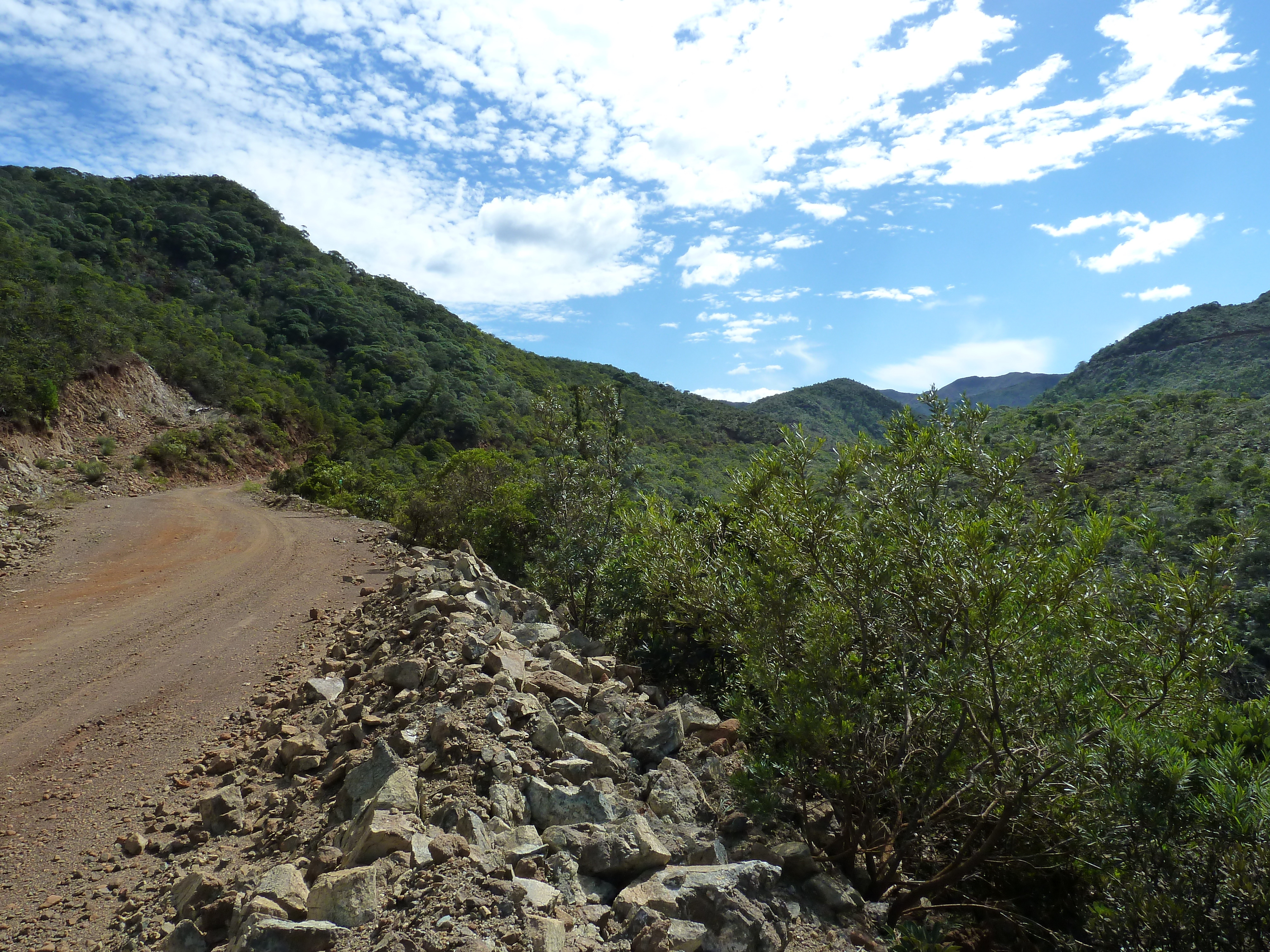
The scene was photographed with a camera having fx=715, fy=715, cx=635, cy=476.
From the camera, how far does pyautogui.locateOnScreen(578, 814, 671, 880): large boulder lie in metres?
3.91

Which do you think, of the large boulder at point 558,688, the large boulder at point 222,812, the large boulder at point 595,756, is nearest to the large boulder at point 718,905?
the large boulder at point 595,756

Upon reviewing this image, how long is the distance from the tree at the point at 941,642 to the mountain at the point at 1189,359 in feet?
187

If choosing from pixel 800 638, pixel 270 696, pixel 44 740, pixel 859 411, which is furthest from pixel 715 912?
pixel 859 411

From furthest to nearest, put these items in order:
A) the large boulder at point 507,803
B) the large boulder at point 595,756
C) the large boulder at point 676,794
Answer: the large boulder at point 595,756 → the large boulder at point 676,794 → the large boulder at point 507,803

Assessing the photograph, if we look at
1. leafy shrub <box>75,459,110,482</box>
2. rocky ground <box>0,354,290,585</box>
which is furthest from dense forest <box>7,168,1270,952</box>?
leafy shrub <box>75,459,110,482</box>

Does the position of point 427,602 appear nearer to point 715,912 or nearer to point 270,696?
point 270,696

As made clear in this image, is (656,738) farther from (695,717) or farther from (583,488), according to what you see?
(583,488)

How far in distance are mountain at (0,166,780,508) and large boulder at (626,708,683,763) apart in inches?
647

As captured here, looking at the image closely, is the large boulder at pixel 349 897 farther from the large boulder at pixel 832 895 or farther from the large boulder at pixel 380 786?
the large boulder at pixel 832 895

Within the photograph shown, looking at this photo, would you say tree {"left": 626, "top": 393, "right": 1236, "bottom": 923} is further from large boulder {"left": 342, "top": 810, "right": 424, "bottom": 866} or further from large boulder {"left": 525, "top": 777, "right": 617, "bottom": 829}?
large boulder {"left": 342, "top": 810, "right": 424, "bottom": 866}

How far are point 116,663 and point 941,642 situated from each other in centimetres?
843

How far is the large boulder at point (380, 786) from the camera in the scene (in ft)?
13.5

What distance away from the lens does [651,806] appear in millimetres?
5004

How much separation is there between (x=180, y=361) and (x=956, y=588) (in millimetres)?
40351
